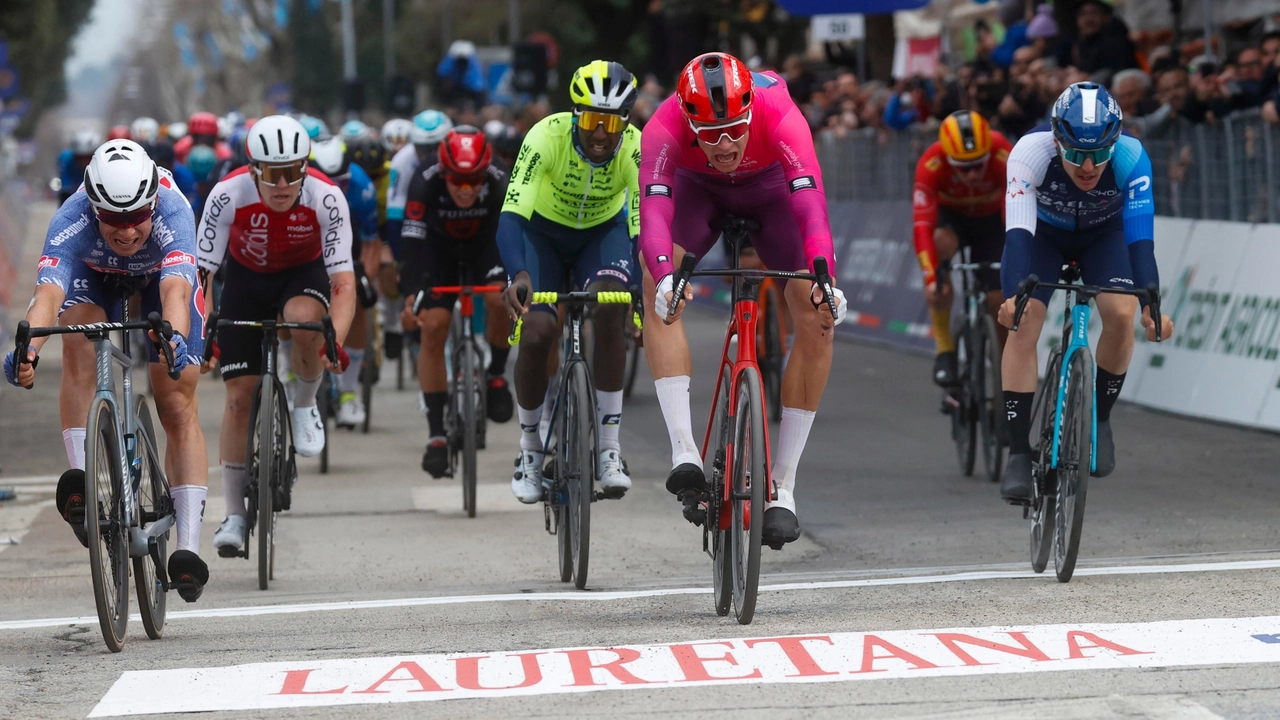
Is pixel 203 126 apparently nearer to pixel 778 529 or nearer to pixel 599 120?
pixel 599 120

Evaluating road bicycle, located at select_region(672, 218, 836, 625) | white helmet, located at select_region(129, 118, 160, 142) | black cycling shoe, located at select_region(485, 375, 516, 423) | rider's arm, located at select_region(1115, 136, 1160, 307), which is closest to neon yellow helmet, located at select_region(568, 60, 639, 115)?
road bicycle, located at select_region(672, 218, 836, 625)

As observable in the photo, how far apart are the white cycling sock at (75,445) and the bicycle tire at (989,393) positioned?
5466 mm

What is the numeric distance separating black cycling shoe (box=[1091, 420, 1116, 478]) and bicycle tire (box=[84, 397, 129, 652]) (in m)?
3.81

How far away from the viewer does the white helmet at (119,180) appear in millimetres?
7043

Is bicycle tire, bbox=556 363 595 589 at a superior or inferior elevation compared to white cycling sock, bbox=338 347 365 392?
superior

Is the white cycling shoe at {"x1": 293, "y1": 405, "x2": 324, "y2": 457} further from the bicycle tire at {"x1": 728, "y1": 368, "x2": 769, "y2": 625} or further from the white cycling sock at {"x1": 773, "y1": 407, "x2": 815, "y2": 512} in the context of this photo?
the bicycle tire at {"x1": 728, "y1": 368, "x2": 769, "y2": 625}

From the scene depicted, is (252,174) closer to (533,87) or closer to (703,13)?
(533,87)

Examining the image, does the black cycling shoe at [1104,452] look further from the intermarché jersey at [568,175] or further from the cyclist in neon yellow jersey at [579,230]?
the intermarché jersey at [568,175]

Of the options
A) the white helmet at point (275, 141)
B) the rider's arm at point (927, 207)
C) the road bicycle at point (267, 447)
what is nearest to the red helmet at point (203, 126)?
the rider's arm at point (927, 207)

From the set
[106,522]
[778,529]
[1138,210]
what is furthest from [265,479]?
[1138,210]

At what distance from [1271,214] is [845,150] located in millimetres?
9809

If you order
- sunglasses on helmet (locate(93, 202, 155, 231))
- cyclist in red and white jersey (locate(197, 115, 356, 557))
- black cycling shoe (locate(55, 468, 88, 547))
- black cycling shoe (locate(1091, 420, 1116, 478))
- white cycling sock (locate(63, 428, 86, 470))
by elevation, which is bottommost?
black cycling shoe (locate(1091, 420, 1116, 478))

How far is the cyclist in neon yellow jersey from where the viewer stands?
332 inches

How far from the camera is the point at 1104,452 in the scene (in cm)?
797
